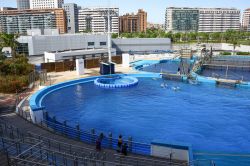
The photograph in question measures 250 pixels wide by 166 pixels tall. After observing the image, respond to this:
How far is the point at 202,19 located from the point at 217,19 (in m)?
12.0

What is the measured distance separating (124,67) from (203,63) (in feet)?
48.0

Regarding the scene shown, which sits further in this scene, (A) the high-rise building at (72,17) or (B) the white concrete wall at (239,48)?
(A) the high-rise building at (72,17)

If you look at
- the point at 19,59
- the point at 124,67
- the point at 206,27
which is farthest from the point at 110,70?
the point at 206,27

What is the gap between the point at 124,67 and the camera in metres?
43.5

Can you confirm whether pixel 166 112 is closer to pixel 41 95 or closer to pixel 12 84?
pixel 41 95

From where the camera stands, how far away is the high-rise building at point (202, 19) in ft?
570

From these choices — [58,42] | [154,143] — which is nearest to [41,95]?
[154,143]

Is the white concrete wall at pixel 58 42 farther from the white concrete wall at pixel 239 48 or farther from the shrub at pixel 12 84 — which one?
the white concrete wall at pixel 239 48

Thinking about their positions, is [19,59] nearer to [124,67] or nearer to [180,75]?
[124,67]

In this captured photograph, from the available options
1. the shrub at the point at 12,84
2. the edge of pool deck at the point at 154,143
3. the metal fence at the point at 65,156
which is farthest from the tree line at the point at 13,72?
the metal fence at the point at 65,156

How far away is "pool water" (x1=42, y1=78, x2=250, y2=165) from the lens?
18.8m

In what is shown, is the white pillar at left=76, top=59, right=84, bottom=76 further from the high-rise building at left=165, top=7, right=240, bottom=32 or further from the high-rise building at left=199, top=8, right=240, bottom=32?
the high-rise building at left=199, top=8, right=240, bottom=32

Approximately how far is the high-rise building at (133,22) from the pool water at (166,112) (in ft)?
521

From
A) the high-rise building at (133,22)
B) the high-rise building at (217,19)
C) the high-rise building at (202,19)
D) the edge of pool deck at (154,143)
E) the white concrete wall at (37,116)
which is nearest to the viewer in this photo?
the edge of pool deck at (154,143)
